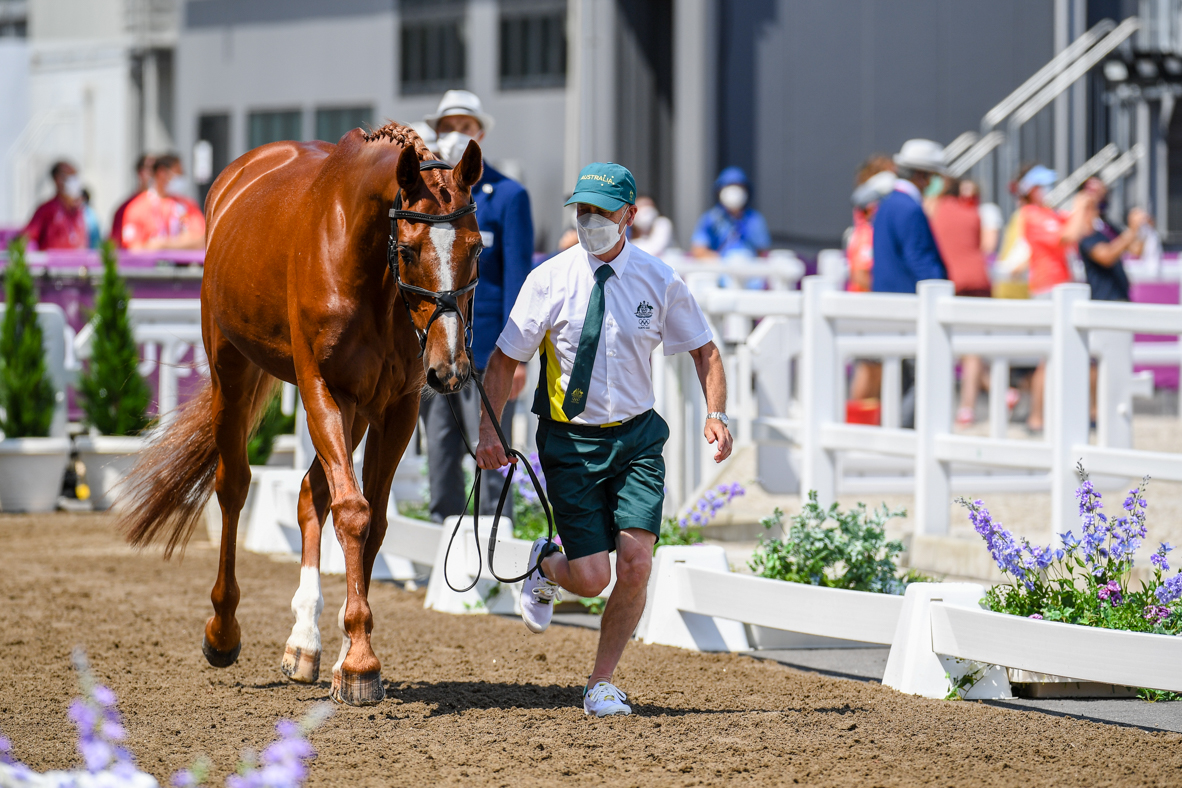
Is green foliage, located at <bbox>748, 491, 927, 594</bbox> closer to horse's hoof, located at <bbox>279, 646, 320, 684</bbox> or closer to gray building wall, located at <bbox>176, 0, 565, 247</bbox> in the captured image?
horse's hoof, located at <bbox>279, 646, 320, 684</bbox>

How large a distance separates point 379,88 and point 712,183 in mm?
A: 7943

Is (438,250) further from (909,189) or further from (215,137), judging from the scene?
(215,137)

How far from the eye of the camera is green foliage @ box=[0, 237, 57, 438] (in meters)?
10.5

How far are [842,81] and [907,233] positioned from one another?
46.8ft

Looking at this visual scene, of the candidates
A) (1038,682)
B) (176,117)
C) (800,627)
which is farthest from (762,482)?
(176,117)

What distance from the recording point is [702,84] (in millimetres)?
23125

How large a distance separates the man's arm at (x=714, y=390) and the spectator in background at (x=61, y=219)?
10.2 metres

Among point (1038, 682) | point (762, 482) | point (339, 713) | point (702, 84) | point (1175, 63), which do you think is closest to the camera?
point (339, 713)

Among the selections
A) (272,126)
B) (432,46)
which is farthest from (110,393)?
(272,126)

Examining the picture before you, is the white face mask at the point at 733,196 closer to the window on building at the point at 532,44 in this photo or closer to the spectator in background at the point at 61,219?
the spectator in background at the point at 61,219

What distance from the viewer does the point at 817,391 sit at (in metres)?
8.13

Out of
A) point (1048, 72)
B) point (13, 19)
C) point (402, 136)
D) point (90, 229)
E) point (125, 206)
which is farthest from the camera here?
point (13, 19)

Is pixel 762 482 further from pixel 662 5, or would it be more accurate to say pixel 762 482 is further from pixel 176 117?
pixel 176 117

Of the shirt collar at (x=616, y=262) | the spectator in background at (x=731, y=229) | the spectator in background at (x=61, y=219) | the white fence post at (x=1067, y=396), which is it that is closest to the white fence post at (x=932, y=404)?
the white fence post at (x=1067, y=396)
